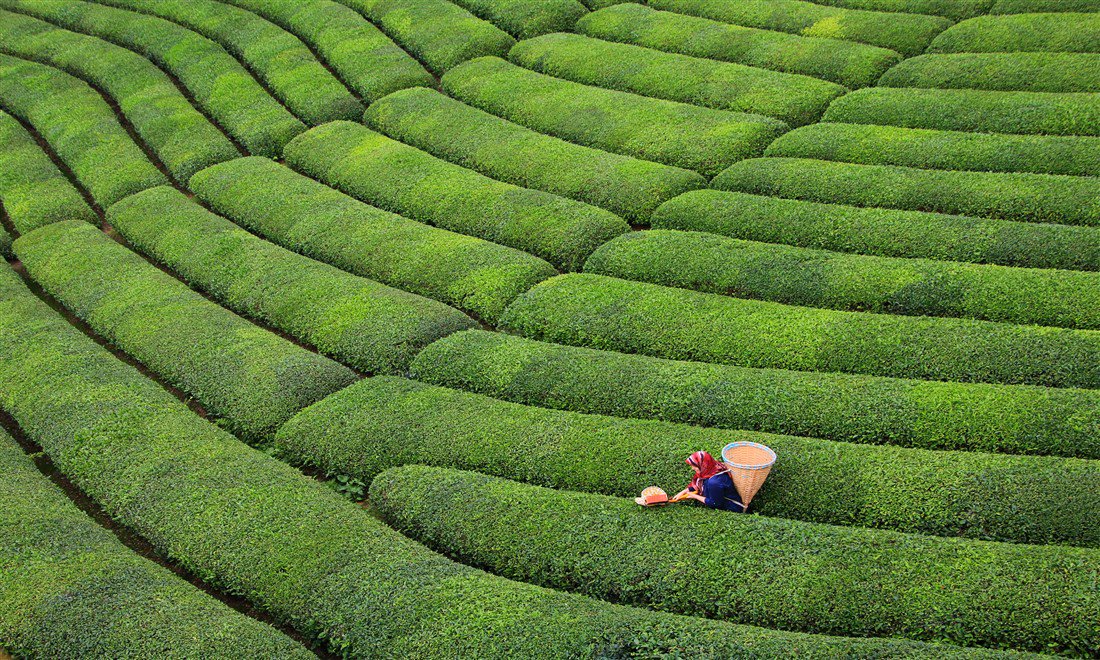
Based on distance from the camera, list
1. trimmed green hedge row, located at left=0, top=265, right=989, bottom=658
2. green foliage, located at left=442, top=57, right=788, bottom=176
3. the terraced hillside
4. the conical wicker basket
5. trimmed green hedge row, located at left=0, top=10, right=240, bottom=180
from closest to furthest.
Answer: trimmed green hedge row, located at left=0, top=265, right=989, bottom=658, the terraced hillside, the conical wicker basket, green foliage, located at left=442, top=57, right=788, bottom=176, trimmed green hedge row, located at left=0, top=10, right=240, bottom=180

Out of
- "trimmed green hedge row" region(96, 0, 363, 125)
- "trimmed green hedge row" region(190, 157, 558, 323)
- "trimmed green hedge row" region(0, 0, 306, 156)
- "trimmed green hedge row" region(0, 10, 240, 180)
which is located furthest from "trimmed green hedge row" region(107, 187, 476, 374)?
"trimmed green hedge row" region(96, 0, 363, 125)

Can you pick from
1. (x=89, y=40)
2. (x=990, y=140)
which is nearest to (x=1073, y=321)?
(x=990, y=140)

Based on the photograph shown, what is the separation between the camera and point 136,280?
65.9 ft

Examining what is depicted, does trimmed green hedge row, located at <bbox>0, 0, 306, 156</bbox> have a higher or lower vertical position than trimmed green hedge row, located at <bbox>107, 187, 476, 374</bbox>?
higher

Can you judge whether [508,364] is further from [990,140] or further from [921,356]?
[990,140]

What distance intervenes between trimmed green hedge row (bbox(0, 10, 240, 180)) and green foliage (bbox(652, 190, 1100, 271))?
12.4 metres

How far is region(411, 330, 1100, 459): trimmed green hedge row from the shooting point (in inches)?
520

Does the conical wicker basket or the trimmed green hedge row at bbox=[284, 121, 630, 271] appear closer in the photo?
the conical wicker basket

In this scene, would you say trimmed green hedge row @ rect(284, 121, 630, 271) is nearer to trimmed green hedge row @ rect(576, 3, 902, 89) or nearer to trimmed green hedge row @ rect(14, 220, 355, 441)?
trimmed green hedge row @ rect(14, 220, 355, 441)

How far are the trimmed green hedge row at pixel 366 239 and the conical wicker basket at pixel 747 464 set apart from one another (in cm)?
653

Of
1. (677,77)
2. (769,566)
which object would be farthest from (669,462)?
(677,77)

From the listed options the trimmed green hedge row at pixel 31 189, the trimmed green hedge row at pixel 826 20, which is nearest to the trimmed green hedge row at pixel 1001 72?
the trimmed green hedge row at pixel 826 20

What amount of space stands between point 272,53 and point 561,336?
53.6ft

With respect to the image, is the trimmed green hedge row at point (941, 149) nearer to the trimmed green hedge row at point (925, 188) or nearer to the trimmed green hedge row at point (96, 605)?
the trimmed green hedge row at point (925, 188)
